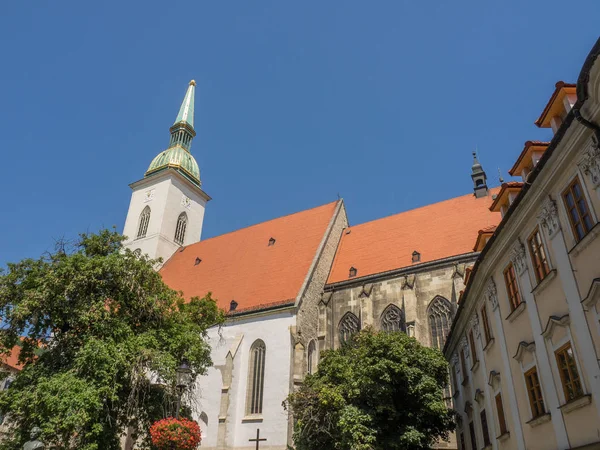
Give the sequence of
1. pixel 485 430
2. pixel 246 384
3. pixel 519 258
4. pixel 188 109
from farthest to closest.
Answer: pixel 188 109
pixel 246 384
pixel 485 430
pixel 519 258

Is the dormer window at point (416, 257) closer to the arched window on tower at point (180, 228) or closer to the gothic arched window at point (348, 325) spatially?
the gothic arched window at point (348, 325)

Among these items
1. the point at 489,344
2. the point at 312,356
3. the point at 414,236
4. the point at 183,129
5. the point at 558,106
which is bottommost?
the point at 489,344

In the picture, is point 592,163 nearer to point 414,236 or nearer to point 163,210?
point 414,236

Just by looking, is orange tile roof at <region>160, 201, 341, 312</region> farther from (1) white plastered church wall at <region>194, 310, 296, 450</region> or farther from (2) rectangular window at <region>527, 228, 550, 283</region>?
(2) rectangular window at <region>527, 228, 550, 283</region>

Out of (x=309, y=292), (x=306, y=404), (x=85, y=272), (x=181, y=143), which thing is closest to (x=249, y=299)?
(x=309, y=292)

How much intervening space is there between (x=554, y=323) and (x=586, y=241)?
1.56 meters

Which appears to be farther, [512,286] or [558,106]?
[512,286]

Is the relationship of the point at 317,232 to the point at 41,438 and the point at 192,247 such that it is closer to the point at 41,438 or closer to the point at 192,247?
the point at 192,247

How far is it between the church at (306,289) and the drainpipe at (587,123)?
13.4 metres

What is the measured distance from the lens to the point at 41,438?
1320cm

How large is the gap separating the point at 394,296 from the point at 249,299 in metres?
7.75

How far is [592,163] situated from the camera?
6.94 metres

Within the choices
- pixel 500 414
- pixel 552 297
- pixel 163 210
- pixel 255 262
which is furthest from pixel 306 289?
pixel 163 210

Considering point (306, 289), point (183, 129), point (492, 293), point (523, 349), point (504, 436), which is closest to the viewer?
point (523, 349)
